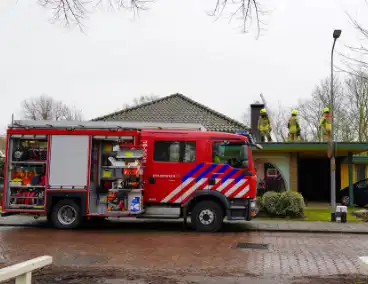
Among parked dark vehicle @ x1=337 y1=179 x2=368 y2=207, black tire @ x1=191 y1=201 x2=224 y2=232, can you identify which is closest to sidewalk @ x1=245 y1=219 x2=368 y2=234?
black tire @ x1=191 y1=201 x2=224 y2=232

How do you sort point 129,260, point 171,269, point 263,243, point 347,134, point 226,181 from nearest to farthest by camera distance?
point 171,269 → point 129,260 → point 263,243 → point 226,181 → point 347,134

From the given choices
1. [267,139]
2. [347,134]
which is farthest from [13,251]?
[347,134]

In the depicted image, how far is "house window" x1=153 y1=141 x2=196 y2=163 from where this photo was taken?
13094 millimetres

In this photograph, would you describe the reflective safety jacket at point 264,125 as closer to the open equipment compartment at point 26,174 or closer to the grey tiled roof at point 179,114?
the grey tiled roof at point 179,114

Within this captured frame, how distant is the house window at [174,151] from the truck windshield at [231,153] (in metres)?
0.66

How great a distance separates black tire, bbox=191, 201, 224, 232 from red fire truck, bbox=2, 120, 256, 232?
28 mm

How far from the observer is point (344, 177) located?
88.2 ft

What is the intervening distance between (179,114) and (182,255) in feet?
57.6

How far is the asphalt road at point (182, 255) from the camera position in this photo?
739 cm

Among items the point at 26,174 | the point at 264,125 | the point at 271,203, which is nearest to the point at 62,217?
the point at 26,174

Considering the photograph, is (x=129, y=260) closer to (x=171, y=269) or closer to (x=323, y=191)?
(x=171, y=269)

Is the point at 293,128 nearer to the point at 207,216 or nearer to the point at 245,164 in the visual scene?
the point at 245,164

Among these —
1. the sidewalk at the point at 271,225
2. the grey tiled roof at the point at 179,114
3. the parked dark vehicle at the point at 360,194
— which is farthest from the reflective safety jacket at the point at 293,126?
the sidewalk at the point at 271,225

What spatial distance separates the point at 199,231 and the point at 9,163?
590cm
